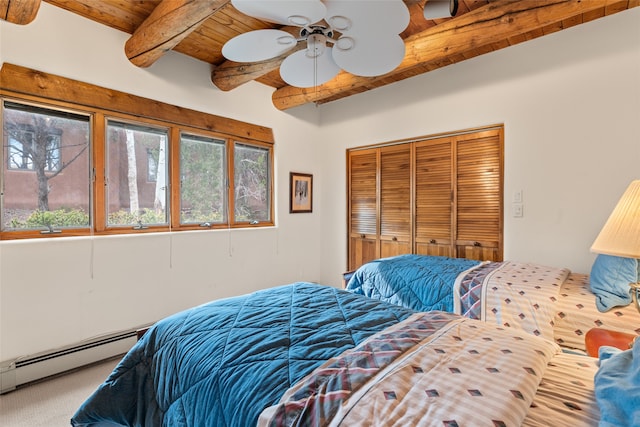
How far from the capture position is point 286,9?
1.40m

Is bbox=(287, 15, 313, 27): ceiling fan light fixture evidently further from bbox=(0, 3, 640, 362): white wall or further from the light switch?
the light switch

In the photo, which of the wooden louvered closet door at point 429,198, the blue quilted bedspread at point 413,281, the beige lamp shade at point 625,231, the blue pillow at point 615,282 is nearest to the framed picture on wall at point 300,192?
the wooden louvered closet door at point 429,198

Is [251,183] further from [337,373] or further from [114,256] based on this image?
[337,373]

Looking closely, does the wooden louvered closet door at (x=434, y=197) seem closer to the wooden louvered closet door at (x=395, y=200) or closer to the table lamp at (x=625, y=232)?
the wooden louvered closet door at (x=395, y=200)

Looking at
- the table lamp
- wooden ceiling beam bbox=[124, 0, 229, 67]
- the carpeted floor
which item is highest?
wooden ceiling beam bbox=[124, 0, 229, 67]

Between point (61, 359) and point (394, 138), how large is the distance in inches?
144

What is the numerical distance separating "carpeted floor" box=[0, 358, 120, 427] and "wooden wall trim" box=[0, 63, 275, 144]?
199 cm

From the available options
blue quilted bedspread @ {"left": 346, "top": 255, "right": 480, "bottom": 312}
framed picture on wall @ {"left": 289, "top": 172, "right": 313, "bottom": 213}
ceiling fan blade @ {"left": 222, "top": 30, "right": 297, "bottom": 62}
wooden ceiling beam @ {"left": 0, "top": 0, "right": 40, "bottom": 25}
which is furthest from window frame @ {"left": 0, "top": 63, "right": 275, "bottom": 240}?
blue quilted bedspread @ {"left": 346, "top": 255, "right": 480, "bottom": 312}

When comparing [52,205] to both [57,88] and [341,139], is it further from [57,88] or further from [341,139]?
[341,139]

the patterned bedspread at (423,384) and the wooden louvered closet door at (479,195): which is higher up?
the wooden louvered closet door at (479,195)

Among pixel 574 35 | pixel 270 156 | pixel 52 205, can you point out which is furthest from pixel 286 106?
pixel 574 35

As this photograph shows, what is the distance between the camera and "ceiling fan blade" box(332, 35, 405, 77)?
1.67 m

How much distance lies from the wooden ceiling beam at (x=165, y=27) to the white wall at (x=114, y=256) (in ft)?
0.60

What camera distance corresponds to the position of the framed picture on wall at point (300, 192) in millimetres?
3957
